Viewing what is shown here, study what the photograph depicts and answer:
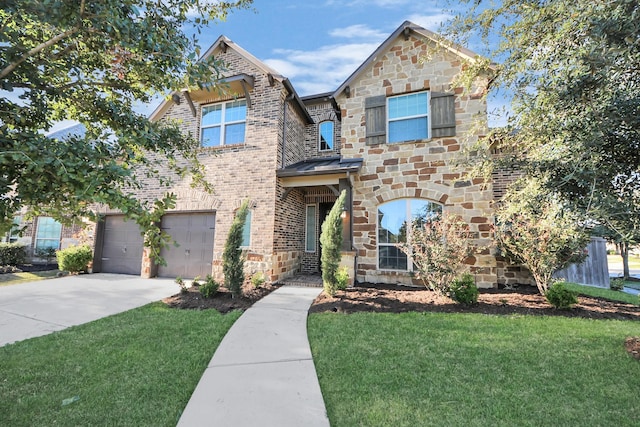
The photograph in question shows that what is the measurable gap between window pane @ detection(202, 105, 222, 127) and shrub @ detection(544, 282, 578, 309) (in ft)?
35.0

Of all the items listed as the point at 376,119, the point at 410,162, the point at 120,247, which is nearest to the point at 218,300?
the point at 410,162

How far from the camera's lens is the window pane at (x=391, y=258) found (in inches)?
320

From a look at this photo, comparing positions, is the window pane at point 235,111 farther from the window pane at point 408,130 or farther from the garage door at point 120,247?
the garage door at point 120,247

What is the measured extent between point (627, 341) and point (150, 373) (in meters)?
6.59

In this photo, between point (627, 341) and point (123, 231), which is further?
point (123, 231)

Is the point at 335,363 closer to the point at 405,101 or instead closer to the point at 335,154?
the point at 405,101

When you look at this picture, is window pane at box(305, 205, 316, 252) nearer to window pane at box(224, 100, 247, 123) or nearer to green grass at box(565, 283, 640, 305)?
window pane at box(224, 100, 247, 123)

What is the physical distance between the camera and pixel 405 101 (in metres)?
8.60

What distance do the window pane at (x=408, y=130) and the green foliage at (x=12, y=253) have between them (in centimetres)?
1670

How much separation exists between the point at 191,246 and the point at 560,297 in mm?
10253

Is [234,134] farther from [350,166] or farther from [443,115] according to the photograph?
[443,115]

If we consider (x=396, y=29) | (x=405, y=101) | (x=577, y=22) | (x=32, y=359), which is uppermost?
(x=396, y=29)

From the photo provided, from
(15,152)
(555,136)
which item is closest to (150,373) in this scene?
(15,152)

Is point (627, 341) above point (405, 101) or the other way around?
the other way around
